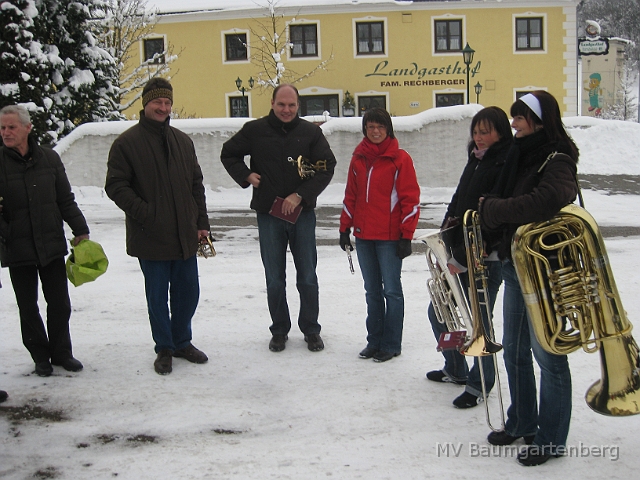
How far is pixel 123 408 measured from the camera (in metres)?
4.46

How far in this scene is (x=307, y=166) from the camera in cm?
553

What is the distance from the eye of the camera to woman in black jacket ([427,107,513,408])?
4.14m

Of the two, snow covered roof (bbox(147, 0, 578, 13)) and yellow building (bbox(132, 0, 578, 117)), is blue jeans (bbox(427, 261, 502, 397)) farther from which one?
snow covered roof (bbox(147, 0, 578, 13))

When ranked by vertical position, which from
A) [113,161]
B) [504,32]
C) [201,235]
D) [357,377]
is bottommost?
[357,377]

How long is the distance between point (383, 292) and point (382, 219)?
1.89 ft

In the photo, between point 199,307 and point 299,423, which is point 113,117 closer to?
point 199,307

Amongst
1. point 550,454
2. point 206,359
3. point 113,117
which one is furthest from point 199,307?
point 113,117

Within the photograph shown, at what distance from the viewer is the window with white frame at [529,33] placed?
34.4 m

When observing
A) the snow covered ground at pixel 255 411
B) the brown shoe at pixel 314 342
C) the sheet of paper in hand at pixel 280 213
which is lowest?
the snow covered ground at pixel 255 411

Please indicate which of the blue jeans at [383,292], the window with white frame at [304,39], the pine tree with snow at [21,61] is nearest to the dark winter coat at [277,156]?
the blue jeans at [383,292]

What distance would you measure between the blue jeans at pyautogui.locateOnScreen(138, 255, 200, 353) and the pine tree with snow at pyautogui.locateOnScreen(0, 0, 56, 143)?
11.2 m

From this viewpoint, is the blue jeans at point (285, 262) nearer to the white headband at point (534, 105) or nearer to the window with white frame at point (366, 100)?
the white headband at point (534, 105)

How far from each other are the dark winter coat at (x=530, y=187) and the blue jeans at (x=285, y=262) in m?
2.14

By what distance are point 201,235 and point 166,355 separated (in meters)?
0.93
